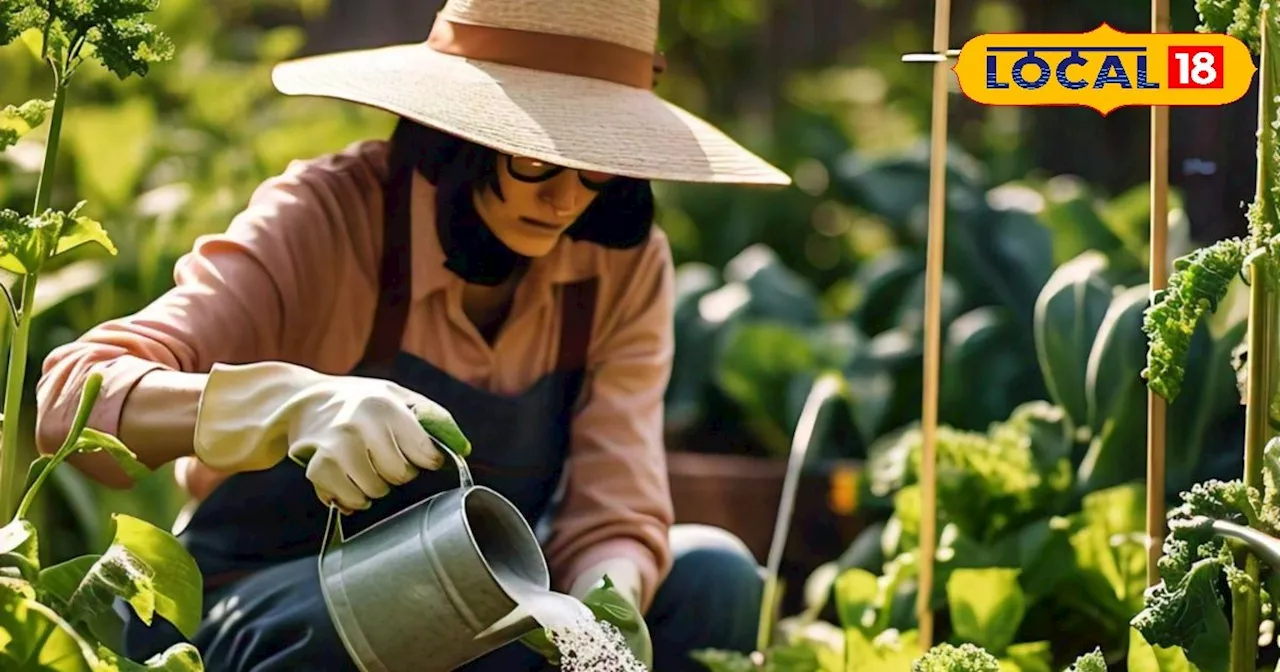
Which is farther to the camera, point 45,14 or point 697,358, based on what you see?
point 697,358

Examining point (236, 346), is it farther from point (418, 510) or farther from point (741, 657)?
point (741, 657)

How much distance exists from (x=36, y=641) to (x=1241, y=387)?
0.91m

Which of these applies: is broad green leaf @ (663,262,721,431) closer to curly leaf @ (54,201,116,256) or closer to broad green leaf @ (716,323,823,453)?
broad green leaf @ (716,323,823,453)

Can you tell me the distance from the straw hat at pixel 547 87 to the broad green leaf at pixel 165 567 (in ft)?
1.32

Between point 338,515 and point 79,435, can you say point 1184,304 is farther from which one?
point 79,435

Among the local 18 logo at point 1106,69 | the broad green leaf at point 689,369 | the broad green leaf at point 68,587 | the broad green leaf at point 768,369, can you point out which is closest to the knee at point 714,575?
the local 18 logo at point 1106,69

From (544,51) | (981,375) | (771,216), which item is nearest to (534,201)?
(544,51)

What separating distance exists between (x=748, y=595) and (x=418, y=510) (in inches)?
23.6

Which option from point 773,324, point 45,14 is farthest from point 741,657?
point 773,324

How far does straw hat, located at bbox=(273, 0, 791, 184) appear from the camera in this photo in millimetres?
1515

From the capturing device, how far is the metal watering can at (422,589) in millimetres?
1330

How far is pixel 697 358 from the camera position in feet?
10.1

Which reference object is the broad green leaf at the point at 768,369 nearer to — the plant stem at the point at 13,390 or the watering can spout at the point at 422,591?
the watering can spout at the point at 422,591

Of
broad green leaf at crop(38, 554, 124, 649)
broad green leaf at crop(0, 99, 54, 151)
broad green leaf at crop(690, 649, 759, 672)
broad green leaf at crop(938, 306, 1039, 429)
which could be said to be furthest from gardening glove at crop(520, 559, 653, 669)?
broad green leaf at crop(938, 306, 1039, 429)
